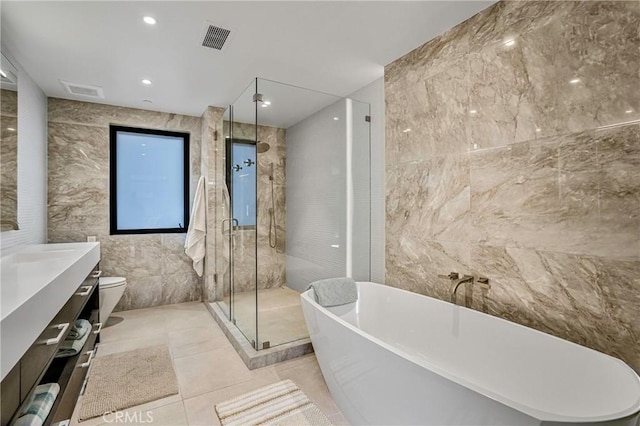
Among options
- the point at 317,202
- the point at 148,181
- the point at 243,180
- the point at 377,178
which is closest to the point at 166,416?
the point at 243,180

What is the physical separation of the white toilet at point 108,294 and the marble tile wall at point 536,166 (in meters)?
3.01

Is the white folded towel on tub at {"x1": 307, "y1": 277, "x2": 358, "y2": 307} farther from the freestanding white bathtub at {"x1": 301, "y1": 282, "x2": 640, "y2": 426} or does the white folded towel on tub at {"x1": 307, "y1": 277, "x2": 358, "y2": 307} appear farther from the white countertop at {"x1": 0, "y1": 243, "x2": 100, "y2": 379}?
the white countertop at {"x1": 0, "y1": 243, "x2": 100, "y2": 379}

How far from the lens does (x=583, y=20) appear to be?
1.60 m

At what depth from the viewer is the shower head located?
3037 millimetres

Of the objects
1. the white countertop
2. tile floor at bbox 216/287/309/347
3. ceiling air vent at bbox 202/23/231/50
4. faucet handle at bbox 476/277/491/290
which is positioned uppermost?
ceiling air vent at bbox 202/23/231/50

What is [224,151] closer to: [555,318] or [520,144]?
[520,144]

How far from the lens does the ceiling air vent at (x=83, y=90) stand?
3164 mm

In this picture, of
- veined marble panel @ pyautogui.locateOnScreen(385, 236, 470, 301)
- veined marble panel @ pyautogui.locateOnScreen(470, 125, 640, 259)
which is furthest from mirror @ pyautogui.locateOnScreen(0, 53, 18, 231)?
veined marble panel @ pyautogui.locateOnScreen(470, 125, 640, 259)

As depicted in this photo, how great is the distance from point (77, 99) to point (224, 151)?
5.69 ft

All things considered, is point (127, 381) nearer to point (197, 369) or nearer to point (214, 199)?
point (197, 369)

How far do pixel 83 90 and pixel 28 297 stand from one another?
3084 millimetres

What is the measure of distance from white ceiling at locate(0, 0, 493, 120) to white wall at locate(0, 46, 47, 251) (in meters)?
0.20

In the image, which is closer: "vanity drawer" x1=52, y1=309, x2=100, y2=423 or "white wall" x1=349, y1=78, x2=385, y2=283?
"vanity drawer" x1=52, y1=309, x2=100, y2=423

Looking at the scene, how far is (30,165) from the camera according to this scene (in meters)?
2.91
